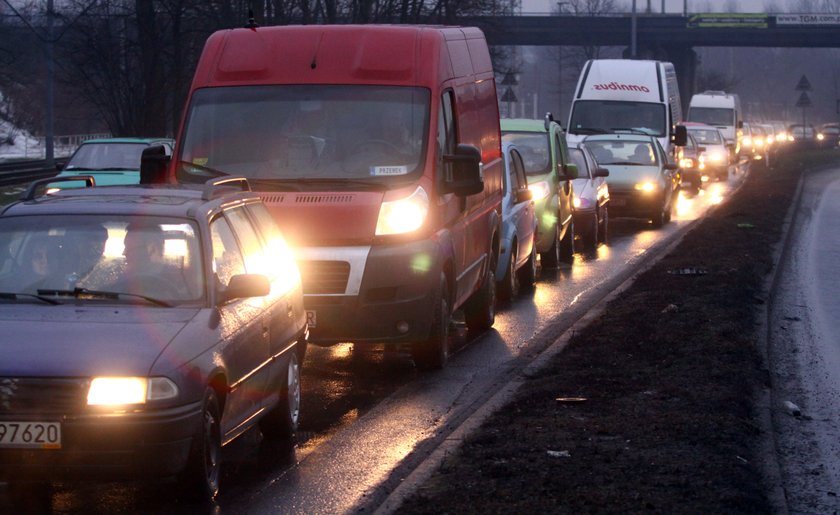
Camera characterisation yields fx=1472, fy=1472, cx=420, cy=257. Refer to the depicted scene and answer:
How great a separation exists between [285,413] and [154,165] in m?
3.56

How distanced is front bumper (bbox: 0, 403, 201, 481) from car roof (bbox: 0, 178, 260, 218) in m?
1.49

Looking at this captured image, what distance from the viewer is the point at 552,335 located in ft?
43.1

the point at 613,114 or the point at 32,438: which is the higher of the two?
the point at 613,114

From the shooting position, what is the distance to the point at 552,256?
63.9ft

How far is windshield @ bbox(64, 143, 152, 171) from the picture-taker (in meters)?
20.5

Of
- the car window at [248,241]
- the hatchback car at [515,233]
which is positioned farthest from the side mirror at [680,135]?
the car window at [248,241]

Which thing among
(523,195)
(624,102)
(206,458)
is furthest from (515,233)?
(624,102)

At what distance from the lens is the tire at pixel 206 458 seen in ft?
21.6

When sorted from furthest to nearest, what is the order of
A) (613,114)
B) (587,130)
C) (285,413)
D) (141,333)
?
1. (613,114)
2. (587,130)
3. (285,413)
4. (141,333)

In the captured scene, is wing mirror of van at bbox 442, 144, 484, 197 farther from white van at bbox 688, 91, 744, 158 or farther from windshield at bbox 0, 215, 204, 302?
white van at bbox 688, 91, 744, 158

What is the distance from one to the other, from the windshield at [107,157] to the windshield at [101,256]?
13.2 metres

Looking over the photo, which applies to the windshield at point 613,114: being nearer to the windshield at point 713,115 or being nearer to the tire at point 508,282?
the tire at point 508,282

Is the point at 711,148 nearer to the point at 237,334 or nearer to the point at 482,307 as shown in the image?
the point at 482,307

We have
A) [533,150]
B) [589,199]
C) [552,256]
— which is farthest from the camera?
[589,199]
